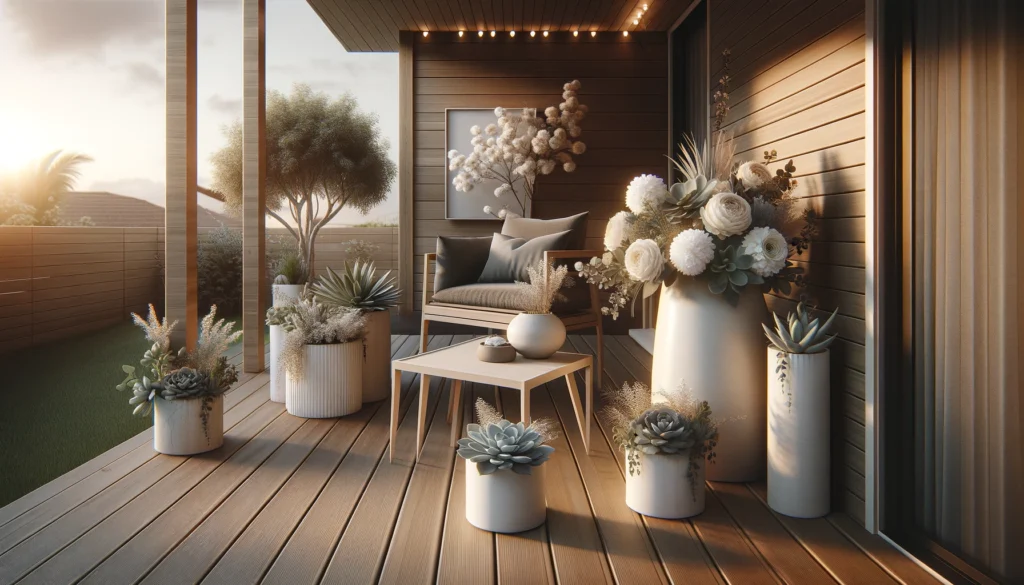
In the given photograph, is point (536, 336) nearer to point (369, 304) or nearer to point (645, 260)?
point (645, 260)

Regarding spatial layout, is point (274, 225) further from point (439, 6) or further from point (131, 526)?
point (131, 526)

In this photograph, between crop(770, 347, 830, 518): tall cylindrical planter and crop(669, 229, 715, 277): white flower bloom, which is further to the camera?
crop(669, 229, 715, 277): white flower bloom

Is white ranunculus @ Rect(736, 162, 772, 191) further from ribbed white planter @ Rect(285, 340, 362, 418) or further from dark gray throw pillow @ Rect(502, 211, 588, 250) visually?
ribbed white planter @ Rect(285, 340, 362, 418)

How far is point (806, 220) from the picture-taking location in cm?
217

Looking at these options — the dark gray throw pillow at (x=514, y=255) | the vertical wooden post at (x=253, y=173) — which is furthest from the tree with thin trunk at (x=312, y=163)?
the dark gray throw pillow at (x=514, y=255)

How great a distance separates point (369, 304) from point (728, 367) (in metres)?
1.80

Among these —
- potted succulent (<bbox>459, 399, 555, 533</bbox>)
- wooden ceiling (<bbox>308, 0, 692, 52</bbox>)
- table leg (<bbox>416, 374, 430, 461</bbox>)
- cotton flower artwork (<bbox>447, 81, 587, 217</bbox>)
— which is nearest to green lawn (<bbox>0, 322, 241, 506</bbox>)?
table leg (<bbox>416, 374, 430, 461</bbox>)

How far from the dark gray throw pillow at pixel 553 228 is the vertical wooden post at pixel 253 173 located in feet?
4.89

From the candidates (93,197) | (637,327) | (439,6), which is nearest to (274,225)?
(93,197)

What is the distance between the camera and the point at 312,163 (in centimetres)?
721

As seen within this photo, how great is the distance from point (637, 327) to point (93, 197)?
6416 mm

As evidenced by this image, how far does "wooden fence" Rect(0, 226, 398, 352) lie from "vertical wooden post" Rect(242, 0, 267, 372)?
2003 millimetres

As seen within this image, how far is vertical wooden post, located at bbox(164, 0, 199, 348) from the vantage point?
302cm

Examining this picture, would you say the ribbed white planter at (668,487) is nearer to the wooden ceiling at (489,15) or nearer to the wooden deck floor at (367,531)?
the wooden deck floor at (367,531)
